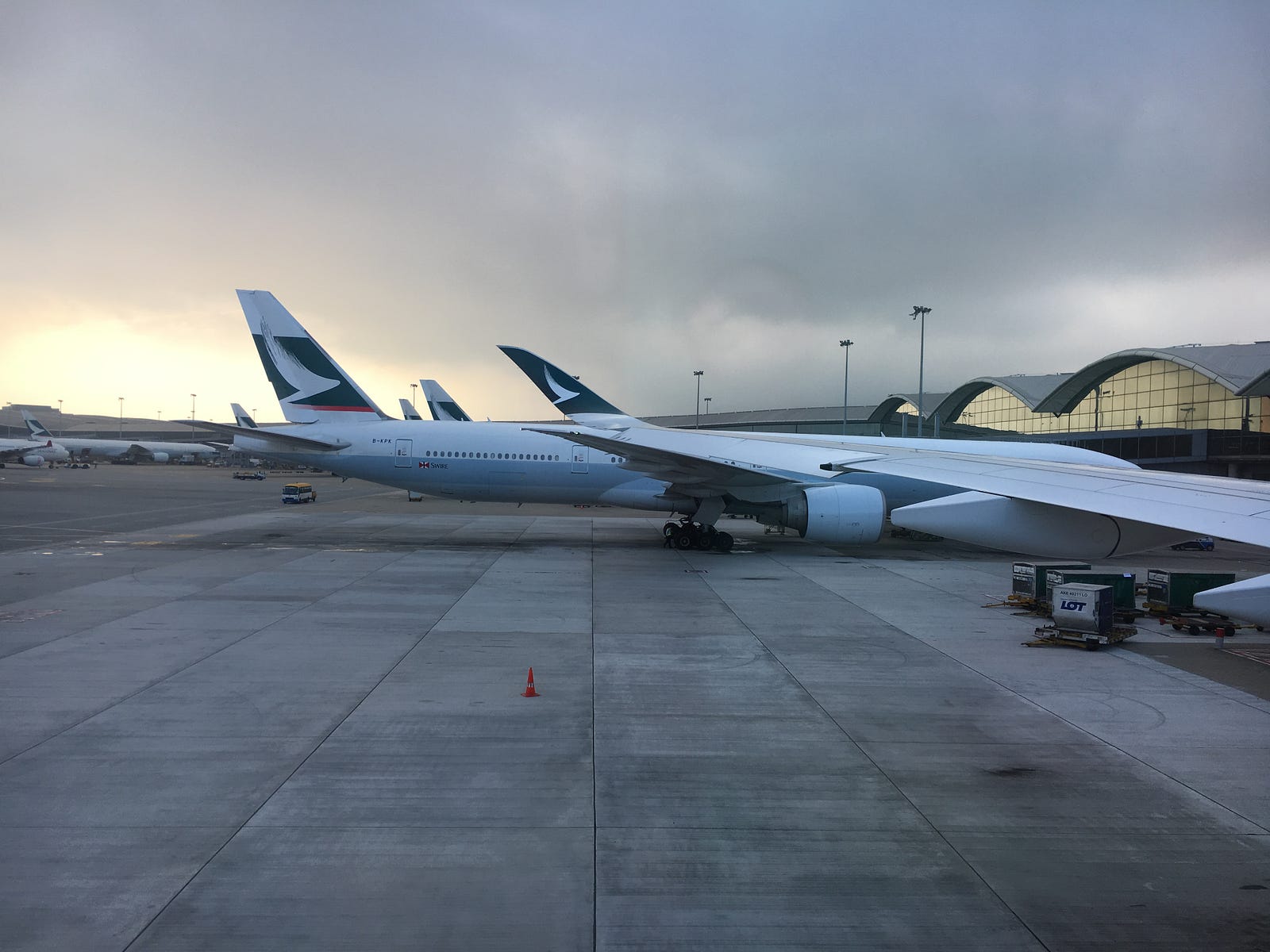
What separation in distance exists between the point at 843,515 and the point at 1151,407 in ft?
114

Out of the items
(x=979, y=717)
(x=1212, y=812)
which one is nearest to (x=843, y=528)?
(x=979, y=717)

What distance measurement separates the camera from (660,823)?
5.07m

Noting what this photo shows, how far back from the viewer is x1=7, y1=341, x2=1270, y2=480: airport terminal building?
108 ft

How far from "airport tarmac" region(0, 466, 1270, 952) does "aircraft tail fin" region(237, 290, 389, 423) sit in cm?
1053

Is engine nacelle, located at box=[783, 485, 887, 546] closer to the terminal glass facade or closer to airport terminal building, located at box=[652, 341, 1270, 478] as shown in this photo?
airport terminal building, located at box=[652, 341, 1270, 478]

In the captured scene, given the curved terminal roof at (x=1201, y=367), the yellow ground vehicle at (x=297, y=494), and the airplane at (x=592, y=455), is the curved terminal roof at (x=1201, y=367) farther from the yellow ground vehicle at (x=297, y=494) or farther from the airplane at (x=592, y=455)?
the yellow ground vehicle at (x=297, y=494)

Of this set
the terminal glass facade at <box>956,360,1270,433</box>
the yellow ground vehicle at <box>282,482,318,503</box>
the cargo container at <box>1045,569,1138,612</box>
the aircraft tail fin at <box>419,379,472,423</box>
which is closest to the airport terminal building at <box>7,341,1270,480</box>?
the terminal glass facade at <box>956,360,1270,433</box>

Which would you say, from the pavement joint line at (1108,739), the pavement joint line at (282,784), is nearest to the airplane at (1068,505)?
the pavement joint line at (1108,739)

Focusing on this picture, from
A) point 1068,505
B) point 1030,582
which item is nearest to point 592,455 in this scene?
point 1030,582

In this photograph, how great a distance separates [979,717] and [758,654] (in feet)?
9.35

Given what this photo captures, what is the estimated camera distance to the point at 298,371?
22172 mm

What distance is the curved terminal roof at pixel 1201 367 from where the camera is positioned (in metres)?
34.8

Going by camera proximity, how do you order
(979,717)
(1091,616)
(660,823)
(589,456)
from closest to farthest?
(660,823) < (979,717) < (1091,616) < (589,456)

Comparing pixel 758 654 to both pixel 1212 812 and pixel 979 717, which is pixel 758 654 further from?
pixel 1212 812
